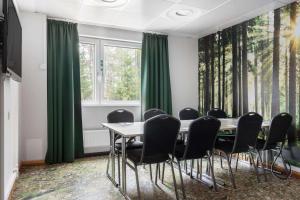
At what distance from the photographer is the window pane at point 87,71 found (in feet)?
14.0

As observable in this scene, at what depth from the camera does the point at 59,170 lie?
134 inches

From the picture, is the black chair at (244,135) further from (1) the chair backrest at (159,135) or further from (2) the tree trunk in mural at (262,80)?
(2) the tree trunk in mural at (262,80)

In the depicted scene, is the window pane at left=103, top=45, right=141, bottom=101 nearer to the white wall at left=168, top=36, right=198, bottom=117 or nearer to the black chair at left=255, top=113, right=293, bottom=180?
the white wall at left=168, top=36, right=198, bottom=117

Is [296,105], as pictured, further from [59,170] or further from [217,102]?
[59,170]

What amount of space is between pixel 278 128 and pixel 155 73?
2521 millimetres

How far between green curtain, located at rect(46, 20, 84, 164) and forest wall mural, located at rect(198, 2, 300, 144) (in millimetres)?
2755

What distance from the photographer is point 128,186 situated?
2785 mm

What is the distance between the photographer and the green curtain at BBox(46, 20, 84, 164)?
376 cm

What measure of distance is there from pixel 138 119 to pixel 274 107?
2515 millimetres

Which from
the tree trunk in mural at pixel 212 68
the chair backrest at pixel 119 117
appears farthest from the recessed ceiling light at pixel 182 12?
the chair backrest at pixel 119 117

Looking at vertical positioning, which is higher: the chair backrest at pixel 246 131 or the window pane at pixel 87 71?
the window pane at pixel 87 71

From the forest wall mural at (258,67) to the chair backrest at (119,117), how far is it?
6.67 feet

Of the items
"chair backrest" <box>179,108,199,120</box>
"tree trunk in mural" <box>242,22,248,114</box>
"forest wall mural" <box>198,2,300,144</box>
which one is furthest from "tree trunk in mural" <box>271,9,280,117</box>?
"chair backrest" <box>179,108,199,120</box>

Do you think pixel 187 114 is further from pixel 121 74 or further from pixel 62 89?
pixel 62 89
